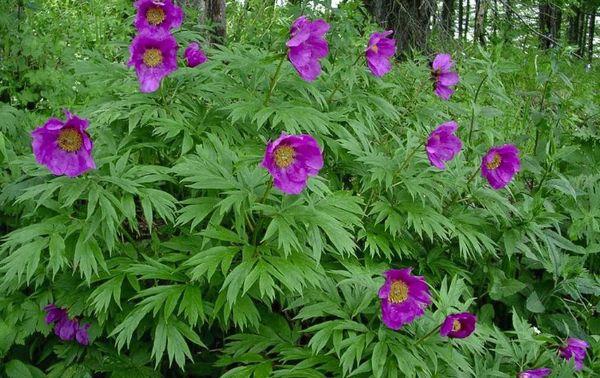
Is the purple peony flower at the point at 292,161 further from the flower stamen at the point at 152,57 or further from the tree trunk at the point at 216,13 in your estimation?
the tree trunk at the point at 216,13

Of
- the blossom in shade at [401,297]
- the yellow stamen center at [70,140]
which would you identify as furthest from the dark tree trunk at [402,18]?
the yellow stamen center at [70,140]

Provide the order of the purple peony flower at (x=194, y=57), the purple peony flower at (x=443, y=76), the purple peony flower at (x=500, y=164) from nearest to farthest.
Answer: the purple peony flower at (x=500, y=164)
the purple peony flower at (x=194, y=57)
the purple peony flower at (x=443, y=76)

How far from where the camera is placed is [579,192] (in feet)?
9.86

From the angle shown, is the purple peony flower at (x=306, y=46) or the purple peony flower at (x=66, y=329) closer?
the purple peony flower at (x=306, y=46)

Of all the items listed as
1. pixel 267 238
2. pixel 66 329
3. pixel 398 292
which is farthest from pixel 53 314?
pixel 398 292

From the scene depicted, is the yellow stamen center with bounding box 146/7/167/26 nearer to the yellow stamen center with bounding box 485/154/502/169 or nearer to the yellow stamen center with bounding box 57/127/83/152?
the yellow stamen center with bounding box 57/127/83/152

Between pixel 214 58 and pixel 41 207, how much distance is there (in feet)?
2.86

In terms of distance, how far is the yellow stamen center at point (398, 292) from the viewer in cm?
199

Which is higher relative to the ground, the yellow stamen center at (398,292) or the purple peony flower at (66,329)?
the yellow stamen center at (398,292)

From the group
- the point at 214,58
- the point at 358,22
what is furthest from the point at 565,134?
the point at 214,58

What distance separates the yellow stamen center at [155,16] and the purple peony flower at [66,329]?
115cm

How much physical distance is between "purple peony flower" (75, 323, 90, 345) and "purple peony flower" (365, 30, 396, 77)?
5.06 ft

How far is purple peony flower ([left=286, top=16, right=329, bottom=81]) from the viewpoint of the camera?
85.7 inches

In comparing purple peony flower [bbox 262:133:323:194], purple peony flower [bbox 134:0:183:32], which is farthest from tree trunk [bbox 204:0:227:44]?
purple peony flower [bbox 262:133:323:194]
